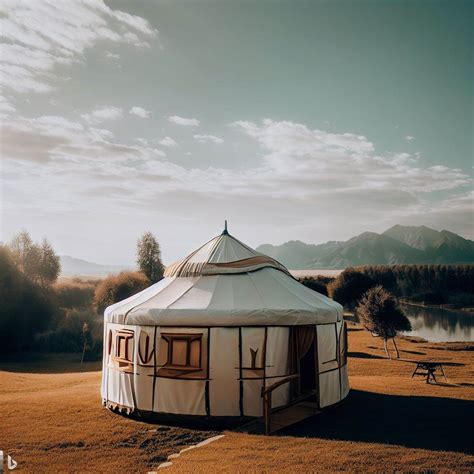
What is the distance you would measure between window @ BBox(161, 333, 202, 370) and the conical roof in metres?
1.99

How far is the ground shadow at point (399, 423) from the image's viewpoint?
7.45 meters

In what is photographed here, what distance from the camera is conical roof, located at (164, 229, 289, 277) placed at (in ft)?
34.3

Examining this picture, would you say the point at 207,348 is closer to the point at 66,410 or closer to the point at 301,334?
the point at 301,334

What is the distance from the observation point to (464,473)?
233 inches

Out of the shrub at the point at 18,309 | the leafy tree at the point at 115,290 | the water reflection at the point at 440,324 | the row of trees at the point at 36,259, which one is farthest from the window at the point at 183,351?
the row of trees at the point at 36,259

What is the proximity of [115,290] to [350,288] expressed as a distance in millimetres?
25874

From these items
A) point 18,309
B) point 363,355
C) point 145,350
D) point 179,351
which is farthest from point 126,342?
point 18,309

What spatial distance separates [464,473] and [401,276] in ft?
236

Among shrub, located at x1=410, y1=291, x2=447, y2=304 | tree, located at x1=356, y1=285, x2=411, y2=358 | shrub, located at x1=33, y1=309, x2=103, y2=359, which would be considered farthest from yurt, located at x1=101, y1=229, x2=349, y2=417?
shrub, located at x1=410, y1=291, x2=447, y2=304

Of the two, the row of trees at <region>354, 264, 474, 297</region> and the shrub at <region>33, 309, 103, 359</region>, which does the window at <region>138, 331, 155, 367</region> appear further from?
the row of trees at <region>354, 264, 474, 297</region>

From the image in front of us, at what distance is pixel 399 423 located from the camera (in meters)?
8.52

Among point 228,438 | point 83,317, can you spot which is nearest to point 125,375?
point 228,438

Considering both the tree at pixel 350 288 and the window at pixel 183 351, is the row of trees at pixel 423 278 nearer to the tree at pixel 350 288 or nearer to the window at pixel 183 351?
the tree at pixel 350 288

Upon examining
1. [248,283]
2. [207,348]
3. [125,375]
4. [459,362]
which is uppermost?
[248,283]
